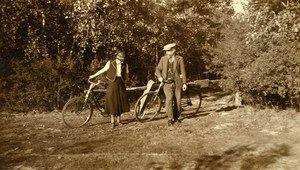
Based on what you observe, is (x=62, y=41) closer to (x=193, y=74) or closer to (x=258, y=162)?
(x=258, y=162)

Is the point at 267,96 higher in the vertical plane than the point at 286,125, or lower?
higher

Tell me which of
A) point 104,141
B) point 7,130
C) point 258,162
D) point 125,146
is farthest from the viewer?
point 7,130

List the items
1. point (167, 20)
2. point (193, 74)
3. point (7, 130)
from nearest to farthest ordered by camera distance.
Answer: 1. point (7, 130)
2. point (167, 20)
3. point (193, 74)

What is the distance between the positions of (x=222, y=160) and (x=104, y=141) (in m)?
2.89

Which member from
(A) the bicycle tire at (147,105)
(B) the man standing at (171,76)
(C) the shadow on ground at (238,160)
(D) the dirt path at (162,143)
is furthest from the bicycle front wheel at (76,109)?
(C) the shadow on ground at (238,160)

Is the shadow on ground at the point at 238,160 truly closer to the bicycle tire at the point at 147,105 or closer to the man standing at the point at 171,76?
the man standing at the point at 171,76

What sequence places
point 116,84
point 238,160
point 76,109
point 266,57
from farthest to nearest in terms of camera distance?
point 266,57 → point 76,109 → point 116,84 → point 238,160

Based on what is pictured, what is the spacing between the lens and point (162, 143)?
779cm

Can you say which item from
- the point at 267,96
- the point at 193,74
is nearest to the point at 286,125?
the point at 267,96

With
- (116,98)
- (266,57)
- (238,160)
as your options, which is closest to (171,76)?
(116,98)

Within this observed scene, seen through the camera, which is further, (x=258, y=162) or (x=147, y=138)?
(x=147, y=138)

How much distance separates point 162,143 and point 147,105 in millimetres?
2766

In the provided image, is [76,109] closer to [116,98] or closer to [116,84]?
[116,98]

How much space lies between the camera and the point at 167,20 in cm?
1516
